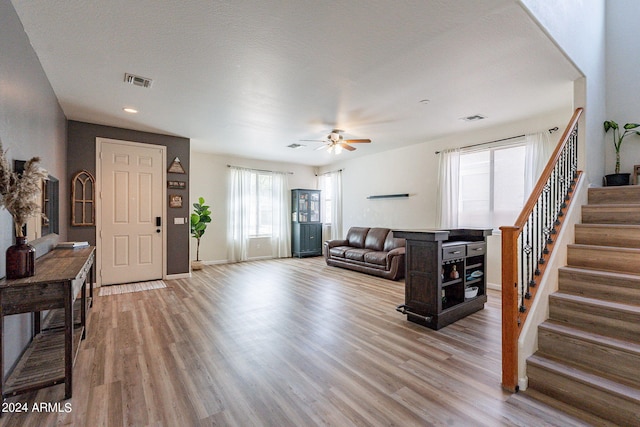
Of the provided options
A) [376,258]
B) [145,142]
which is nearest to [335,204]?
[376,258]

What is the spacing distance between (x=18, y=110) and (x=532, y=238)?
431 centimetres

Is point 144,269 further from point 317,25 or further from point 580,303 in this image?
point 580,303

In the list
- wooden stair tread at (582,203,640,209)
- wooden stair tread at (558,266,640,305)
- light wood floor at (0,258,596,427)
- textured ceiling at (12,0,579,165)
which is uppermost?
textured ceiling at (12,0,579,165)

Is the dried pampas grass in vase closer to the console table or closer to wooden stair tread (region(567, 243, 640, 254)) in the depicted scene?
the console table

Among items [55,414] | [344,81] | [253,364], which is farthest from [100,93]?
[253,364]

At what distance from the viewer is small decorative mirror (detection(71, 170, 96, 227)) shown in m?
4.59

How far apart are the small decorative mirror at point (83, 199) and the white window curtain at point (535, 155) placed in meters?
6.94

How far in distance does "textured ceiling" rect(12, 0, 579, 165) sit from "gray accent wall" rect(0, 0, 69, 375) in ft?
0.51

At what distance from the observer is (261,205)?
7.86 meters

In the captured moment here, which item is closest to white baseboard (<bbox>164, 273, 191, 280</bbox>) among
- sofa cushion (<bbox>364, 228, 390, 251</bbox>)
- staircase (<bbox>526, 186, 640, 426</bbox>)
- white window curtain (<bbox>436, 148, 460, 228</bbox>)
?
sofa cushion (<bbox>364, 228, 390, 251</bbox>)

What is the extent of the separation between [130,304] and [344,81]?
405cm

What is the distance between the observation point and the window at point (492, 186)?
457 centimetres

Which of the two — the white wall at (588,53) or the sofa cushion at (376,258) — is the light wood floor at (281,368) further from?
the white wall at (588,53)

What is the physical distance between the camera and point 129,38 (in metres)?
2.42
